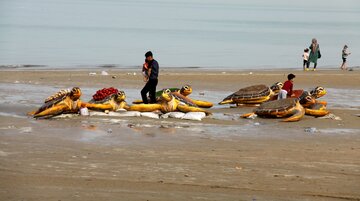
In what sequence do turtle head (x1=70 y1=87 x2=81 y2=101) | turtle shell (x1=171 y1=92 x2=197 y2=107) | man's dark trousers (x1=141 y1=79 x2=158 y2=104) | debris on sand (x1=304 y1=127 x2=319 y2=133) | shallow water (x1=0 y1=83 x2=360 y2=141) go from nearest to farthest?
shallow water (x1=0 y1=83 x2=360 y2=141), debris on sand (x1=304 y1=127 x2=319 y2=133), turtle head (x1=70 y1=87 x2=81 y2=101), turtle shell (x1=171 y1=92 x2=197 y2=107), man's dark trousers (x1=141 y1=79 x2=158 y2=104)

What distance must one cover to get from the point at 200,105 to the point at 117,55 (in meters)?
23.0

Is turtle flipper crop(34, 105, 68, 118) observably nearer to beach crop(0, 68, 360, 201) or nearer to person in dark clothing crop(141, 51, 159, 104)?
beach crop(0, 68, 360, 201)

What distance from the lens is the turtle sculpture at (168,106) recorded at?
1733cm

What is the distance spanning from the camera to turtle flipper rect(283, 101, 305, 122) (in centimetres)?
1660

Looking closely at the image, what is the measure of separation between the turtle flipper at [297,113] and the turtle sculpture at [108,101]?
333 cm

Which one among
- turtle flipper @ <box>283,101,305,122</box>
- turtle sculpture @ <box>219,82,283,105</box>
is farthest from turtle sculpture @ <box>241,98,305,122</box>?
turtle sculpture @ <box>219,82,283,105</box>

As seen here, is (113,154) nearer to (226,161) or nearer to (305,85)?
(226,161)

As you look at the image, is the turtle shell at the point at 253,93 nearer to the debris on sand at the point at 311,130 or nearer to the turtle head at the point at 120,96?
the turtle head at the point at 120,96

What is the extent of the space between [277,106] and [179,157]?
5157 mm

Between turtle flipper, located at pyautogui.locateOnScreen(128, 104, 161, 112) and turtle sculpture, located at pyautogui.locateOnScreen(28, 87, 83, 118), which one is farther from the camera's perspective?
turtle flipper, located at pyautogui.locateOnScreen(128, 104, 161, 112)

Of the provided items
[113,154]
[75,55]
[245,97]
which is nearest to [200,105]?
[245,97]

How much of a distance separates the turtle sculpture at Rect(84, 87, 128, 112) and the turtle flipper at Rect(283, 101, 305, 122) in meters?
3.33

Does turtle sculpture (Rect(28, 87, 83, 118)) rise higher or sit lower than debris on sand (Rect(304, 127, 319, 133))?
higher

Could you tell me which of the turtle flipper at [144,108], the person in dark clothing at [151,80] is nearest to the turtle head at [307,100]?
the turtle flipper at [144,108]
